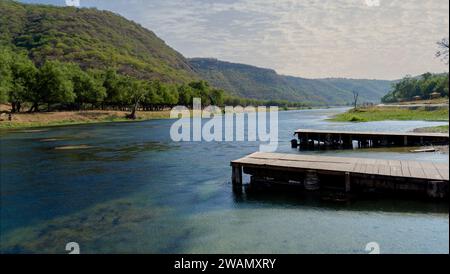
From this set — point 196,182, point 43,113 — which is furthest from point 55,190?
point 43,113

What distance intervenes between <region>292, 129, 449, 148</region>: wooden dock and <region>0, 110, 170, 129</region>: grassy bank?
195 feet

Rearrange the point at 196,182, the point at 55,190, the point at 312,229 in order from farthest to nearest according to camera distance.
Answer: the point at 196,182, the point at 55,190, the point at 312,229

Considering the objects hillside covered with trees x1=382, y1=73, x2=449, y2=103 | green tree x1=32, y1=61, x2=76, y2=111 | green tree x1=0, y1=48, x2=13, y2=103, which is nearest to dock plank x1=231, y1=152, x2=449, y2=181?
green tree x1=0, y1=48, x2=13, y2=103

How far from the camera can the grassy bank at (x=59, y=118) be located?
75606 mm

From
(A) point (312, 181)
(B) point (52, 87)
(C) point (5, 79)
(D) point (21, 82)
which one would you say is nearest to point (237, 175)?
(A) point (312, 181)

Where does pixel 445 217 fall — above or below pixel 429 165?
below

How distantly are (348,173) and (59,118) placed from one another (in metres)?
83.1

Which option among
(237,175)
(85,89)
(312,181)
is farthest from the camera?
(85,89)

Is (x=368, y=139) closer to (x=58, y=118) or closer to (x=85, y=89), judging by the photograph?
(x=58, y=118)

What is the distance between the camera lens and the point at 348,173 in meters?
19.5

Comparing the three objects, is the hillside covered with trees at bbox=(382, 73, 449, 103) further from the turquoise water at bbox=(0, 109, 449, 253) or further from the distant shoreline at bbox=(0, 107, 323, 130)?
the turquoise water at bbox=(0, 109, 449, 253)
